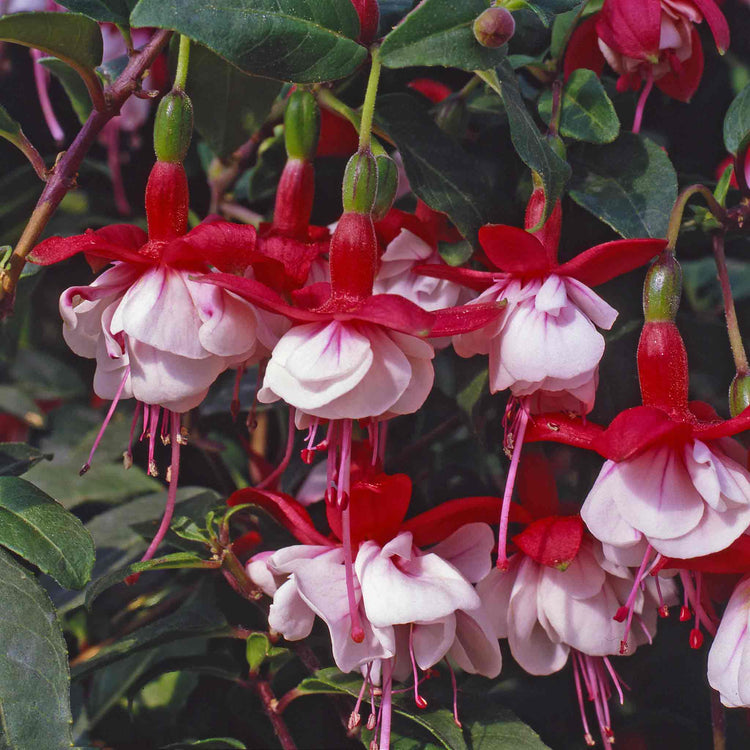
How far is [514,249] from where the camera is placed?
0.62 m

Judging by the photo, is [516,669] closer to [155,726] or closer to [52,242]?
[155,726]

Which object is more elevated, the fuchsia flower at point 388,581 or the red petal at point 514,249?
the red petal at point 514,249

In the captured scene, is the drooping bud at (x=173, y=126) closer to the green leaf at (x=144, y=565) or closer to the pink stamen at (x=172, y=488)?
the pink stamen at (x=172, y=488)

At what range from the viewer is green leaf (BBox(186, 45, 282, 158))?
2.94ft

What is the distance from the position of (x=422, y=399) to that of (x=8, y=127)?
393 mm

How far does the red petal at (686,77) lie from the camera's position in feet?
2.72

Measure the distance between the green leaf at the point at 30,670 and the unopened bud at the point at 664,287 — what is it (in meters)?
0.49

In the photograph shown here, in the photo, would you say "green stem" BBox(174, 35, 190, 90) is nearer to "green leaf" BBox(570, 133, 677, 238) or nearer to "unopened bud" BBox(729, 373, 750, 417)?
"green leaf" BBox(570, 133, 677, 238)

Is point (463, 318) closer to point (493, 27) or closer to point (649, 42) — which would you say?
point (493, 27)

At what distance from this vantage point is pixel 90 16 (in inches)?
27.4

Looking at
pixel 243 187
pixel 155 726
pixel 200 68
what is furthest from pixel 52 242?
pixel 155 726

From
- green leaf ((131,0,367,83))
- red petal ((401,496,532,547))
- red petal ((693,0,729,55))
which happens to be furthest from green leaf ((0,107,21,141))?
red petal ((693,0,729,55))

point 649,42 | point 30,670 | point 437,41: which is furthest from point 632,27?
point 30,670

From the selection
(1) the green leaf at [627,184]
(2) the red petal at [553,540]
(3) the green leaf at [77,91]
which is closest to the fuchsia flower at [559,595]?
(2) the red petal at [553,540]
